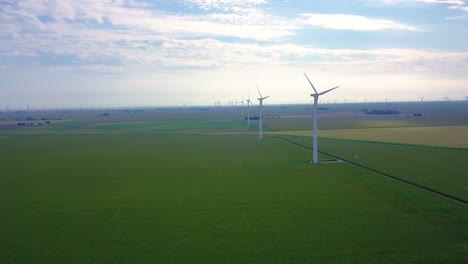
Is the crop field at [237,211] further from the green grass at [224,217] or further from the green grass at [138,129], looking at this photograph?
the green grass at [138,129]

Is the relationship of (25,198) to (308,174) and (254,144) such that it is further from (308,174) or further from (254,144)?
(254,144)

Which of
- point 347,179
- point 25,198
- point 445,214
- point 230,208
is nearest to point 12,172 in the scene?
point 25,198

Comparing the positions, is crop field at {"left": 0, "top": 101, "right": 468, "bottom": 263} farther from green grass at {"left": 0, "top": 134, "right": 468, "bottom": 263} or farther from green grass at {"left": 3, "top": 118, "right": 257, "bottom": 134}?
green grass at {"left": 3, "top": 118, "right": 257, "bottom": 134}

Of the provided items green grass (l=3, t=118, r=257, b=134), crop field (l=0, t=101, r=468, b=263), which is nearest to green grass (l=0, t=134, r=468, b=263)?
crop field (l=0, t=101, r=468, b=263)

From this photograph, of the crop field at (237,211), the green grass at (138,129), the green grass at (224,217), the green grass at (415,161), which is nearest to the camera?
the green grass at (224,217)

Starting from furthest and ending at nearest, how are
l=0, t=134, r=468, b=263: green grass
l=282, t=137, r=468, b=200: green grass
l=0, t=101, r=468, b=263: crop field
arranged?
l=282, t=137, r=468, b=200: green grass → l=0, t=101, r=468, b=263: crop field → l=0, t=134, r=468, b=263: green grass

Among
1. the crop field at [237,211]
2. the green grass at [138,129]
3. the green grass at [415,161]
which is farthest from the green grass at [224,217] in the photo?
the green grass at [138,129]

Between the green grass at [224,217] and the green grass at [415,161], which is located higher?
the green grass at [415,161]
